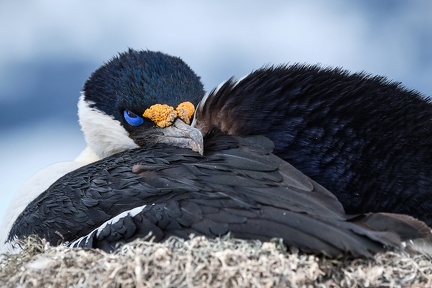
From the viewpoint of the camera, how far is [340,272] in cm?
210

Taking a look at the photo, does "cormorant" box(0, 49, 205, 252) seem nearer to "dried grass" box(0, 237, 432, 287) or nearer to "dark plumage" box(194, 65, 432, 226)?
"dark plumage" box(194, 65, 432, 226)

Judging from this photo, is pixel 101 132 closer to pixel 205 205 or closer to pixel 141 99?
pixel 141 99

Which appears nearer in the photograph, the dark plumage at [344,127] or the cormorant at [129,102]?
the dark plumage at [344,127]

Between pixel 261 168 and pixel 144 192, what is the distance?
1.25 ft

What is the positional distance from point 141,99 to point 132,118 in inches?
4.5

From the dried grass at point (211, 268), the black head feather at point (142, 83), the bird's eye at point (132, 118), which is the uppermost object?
the black head feather at point (142, 83)

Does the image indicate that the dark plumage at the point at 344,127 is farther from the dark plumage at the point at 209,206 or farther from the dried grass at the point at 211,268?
the dried grass at the point at 211,268

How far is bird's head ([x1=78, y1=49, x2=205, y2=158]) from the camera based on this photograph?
10.4 ft

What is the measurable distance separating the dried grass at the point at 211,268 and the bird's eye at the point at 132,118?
1.09 m

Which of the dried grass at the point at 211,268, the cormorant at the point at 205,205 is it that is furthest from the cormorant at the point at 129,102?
the dried grass at the point at 211,268

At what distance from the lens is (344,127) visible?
2.77 metres

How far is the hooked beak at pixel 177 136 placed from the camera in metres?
2.83

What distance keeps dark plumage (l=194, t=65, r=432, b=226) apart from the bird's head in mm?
210

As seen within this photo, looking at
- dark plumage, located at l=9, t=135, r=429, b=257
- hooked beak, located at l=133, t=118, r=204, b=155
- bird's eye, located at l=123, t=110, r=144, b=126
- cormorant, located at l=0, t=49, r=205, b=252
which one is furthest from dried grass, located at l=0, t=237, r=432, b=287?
bird's eye, located at l=123, t=110, r=144, b=126
